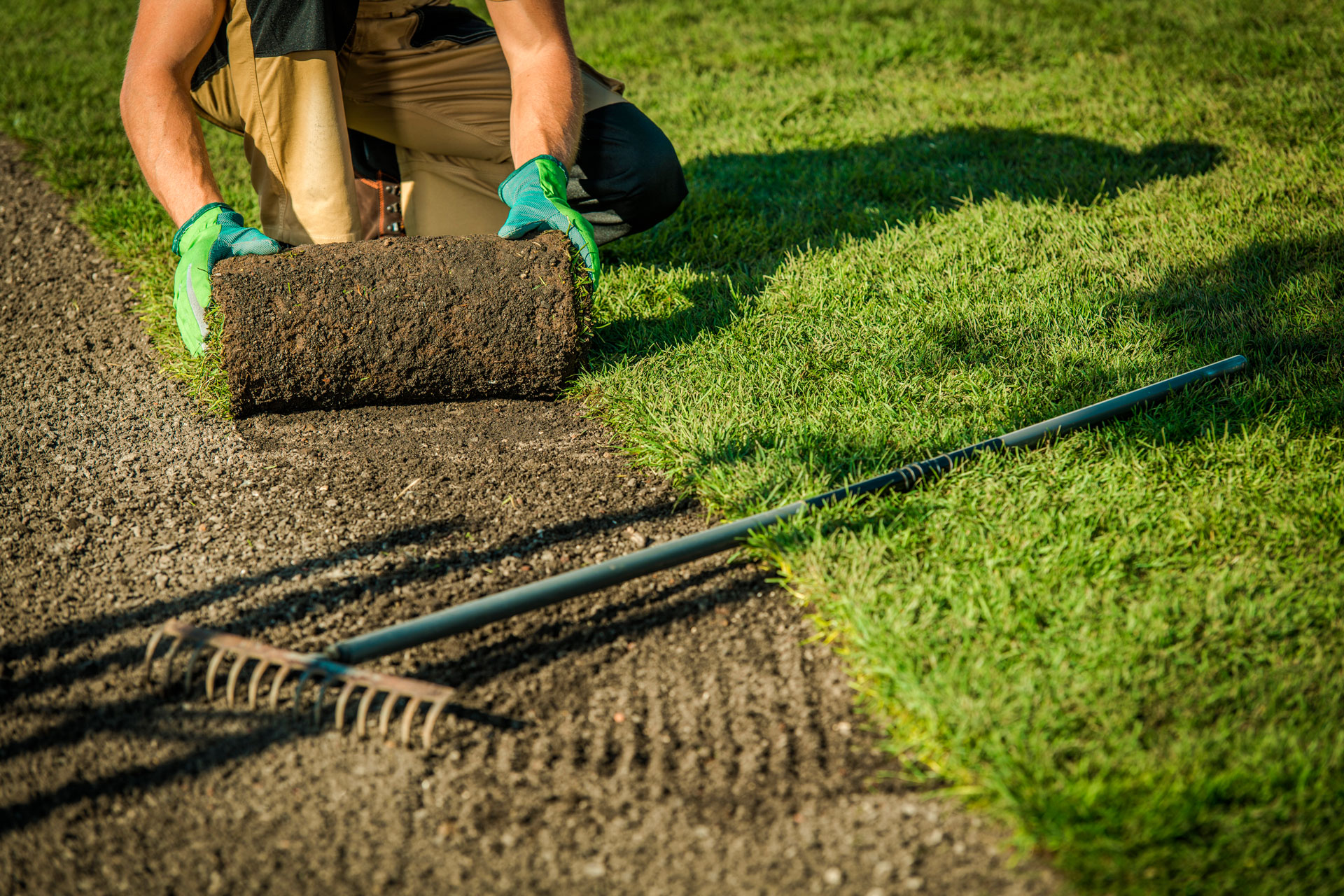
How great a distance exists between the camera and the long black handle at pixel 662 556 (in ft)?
6.56

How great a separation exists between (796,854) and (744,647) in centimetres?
56

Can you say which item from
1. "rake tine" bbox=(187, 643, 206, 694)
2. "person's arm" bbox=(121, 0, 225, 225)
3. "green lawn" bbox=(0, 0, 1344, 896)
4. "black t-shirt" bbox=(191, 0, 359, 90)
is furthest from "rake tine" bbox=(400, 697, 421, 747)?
"black t-shirt" bbox=(191, 0, 359, 90)

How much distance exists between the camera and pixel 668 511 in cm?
266

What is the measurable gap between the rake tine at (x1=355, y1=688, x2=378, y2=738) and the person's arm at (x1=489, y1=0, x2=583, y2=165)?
7.40 ft

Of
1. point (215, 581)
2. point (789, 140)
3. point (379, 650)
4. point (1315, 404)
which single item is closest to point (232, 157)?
point (789, 140)

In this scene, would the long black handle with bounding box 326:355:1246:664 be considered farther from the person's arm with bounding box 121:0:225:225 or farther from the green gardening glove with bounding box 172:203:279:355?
the person's arm with bounding box 121:0:225:225

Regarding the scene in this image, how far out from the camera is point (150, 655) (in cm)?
203

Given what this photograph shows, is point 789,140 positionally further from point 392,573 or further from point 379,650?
point 379,650

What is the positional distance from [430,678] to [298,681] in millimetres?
285

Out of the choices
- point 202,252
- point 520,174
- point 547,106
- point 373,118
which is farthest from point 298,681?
point 373,118

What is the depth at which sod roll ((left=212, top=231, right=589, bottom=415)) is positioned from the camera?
2.87 meters

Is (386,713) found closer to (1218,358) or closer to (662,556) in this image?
(662,556)

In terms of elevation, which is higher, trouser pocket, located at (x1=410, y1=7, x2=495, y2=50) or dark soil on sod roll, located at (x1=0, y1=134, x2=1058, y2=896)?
trouser pocket, located at (x1=410, y1=7, x2=495, y2=50)

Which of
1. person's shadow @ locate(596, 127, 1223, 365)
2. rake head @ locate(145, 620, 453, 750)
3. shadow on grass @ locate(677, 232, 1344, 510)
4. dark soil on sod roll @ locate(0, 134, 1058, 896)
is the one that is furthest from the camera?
person's shadow @ locate(596, 127, 1223, 365)
